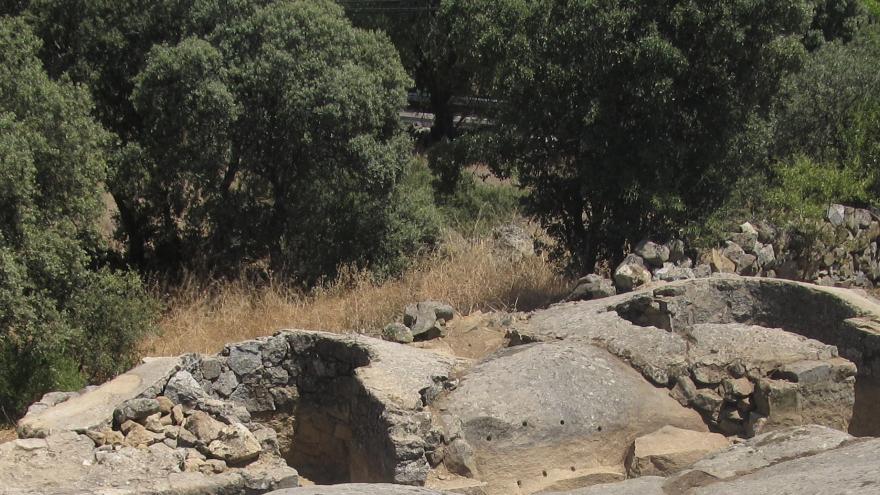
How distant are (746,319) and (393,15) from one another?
1641cm

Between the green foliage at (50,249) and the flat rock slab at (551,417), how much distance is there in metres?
4.83

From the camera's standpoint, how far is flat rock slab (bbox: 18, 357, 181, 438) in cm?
715

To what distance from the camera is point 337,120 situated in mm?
14156

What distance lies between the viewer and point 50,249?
440 inches

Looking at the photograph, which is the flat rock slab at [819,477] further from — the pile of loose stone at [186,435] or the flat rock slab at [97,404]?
the flat rock slab at [97,404]

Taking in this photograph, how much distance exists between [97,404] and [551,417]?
3223 millimetres

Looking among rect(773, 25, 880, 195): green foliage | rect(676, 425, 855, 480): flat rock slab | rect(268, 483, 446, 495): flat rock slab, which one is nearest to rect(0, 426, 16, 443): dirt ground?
rect(268, 483, 446, 495): flat rock slab

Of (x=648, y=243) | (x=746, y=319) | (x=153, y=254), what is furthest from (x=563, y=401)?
(x=153, y=254)

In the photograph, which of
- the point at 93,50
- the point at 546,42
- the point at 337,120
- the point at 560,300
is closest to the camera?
the point at 560,300

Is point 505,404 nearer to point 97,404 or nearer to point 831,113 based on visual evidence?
point 97,404

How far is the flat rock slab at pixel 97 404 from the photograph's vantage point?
715 cm

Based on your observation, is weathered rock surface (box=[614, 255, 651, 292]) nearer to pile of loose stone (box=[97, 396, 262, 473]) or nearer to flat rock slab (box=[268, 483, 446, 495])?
pile of loose stone (box=[97, 396, 262, 473])

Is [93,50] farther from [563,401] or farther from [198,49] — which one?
[563,401]

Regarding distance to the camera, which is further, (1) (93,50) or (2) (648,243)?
(1) (93,50)
